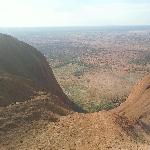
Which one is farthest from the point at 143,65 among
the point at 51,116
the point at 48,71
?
the point at 51,116

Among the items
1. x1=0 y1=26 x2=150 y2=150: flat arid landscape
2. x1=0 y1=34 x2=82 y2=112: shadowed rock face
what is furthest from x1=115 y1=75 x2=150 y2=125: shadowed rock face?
x1=0 y1=34 x2=82 y2=112: shadowed rock face

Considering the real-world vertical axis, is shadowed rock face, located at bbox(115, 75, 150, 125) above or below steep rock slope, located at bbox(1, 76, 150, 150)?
below

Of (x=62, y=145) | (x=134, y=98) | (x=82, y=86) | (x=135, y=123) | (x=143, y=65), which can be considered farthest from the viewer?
(x=143, y=65)

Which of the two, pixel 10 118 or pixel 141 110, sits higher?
pixel 10 118

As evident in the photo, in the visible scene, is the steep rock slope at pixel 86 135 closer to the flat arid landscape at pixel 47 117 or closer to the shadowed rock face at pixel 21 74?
the flat arid landscape at pixel 47 117

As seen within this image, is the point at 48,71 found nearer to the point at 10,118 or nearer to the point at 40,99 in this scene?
the point at 40,99

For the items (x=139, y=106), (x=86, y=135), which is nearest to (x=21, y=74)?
(x=139, y=106)

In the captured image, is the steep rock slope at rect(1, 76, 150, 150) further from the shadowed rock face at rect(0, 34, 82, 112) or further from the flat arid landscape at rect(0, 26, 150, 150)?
the shadowed rock face at rect(0, 34, 82, 112)

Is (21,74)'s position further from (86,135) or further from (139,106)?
(86,135)
